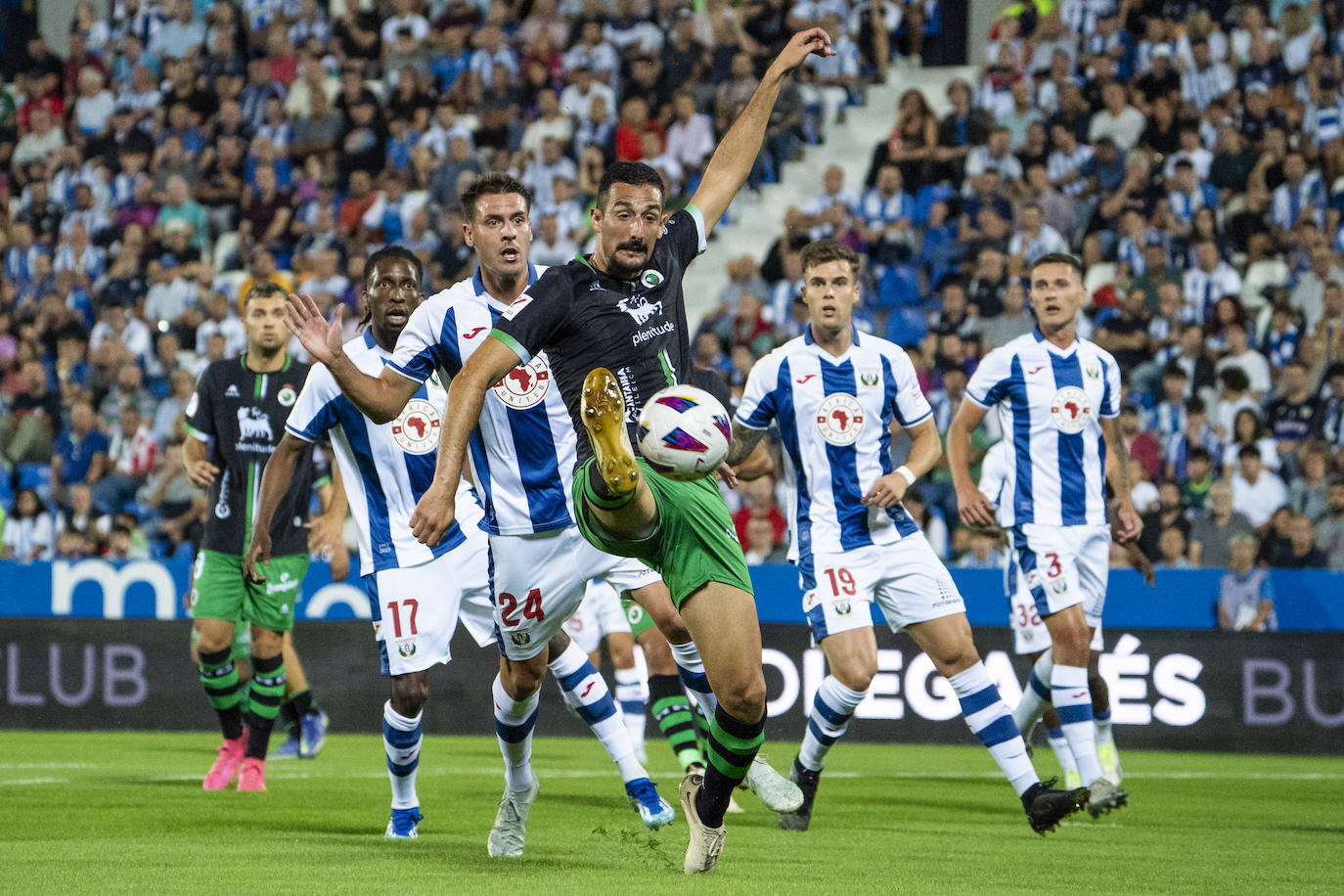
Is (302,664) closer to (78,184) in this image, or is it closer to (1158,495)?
(1158,495)

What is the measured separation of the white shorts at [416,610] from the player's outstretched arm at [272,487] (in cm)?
76

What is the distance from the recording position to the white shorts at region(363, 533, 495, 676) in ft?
24.7

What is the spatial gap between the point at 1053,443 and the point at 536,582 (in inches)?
137

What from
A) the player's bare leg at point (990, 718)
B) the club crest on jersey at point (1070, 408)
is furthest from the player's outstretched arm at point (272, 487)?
the club crest on jersey at point (1070, 408)

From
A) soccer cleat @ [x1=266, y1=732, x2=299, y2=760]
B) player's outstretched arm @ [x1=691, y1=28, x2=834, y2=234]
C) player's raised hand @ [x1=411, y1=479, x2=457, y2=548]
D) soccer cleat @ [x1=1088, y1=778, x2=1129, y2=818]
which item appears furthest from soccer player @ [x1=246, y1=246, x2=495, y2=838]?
soccer cleat @ [x1=266, y1=732, x2=299, y2=760]

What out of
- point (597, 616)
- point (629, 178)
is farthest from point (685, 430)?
point (597, 616)

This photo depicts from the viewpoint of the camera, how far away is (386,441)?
795 cm

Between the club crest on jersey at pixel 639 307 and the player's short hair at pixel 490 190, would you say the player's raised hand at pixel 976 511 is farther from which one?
the club crest on jersey at pixel 639 307

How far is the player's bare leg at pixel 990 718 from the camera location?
7008 millimetres

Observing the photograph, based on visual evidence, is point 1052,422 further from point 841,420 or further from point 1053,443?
point 841,420

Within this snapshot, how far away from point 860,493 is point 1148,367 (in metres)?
8.53

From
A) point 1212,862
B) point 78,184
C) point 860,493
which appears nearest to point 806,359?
point 860,493

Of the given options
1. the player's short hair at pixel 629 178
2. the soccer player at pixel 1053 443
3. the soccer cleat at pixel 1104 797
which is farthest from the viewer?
the soccer player at pixel 1053 443

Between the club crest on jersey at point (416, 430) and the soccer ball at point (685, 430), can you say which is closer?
the soccer ball at point (685, 430)
